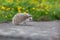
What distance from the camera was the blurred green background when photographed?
7441mm

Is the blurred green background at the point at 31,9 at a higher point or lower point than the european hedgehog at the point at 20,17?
higher

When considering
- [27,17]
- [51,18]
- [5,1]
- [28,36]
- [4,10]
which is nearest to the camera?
[28,36]

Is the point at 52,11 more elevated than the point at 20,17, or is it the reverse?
the point at 52,11

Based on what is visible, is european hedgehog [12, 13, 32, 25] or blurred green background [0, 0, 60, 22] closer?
european hedgehog [12, 13, 32, 25]

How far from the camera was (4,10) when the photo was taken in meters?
7.88

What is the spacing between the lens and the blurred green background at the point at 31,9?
744 centimetres

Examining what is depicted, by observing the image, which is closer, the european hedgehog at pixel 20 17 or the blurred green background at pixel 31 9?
the european hedgehog at pixel 20 17

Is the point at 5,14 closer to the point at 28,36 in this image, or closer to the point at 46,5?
the point at 46,5

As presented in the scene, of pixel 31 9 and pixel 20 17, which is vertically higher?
pixel 31 9

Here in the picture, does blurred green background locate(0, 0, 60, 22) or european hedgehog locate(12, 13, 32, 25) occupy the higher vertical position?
blurred green background locate(0, 0, 60, 22)

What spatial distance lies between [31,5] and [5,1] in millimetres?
882

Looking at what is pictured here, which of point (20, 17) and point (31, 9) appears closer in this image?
point (20, 17)

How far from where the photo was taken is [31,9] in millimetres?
7836

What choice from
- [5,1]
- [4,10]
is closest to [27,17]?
[4,10]
